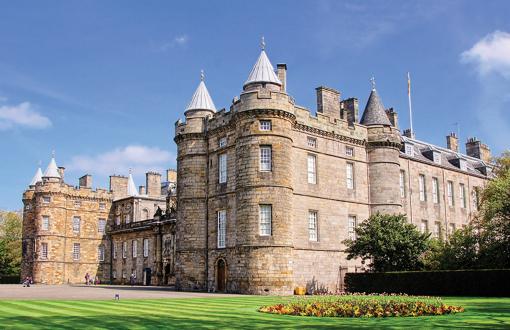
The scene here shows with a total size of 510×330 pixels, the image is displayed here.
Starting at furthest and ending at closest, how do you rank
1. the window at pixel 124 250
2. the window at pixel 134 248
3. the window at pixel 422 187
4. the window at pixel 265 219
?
the window at pixel 124 250 → the window at pixel 134 248 → the window at pixel 422 187 → the window at pixel 265 219

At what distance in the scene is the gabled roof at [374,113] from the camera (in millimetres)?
41812

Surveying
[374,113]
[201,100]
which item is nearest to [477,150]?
[374,113]

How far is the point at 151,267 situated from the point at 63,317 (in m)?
40.1

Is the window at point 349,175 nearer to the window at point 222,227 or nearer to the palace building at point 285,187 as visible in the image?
the palace building at point 285,187

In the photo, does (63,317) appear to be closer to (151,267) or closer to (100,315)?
(100,315)

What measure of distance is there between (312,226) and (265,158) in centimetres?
575

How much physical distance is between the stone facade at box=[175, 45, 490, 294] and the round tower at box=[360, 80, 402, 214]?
0.23 ft

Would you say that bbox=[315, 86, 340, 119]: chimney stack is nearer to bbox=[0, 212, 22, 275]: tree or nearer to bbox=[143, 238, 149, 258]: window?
bbox=[143, 238, 149, 258]: window

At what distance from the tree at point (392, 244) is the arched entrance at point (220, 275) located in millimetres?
8273

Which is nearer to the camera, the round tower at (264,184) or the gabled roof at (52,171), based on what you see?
the round tower at (264,184)

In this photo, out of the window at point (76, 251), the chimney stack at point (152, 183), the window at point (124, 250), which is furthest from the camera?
the chimney stack at point (152, 183)

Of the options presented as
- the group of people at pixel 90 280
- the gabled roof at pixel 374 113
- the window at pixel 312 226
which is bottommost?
the group of people at pixel 90 280

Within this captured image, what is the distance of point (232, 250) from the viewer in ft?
115

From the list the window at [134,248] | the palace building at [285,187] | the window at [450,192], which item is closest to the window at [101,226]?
the window at [134,248]
